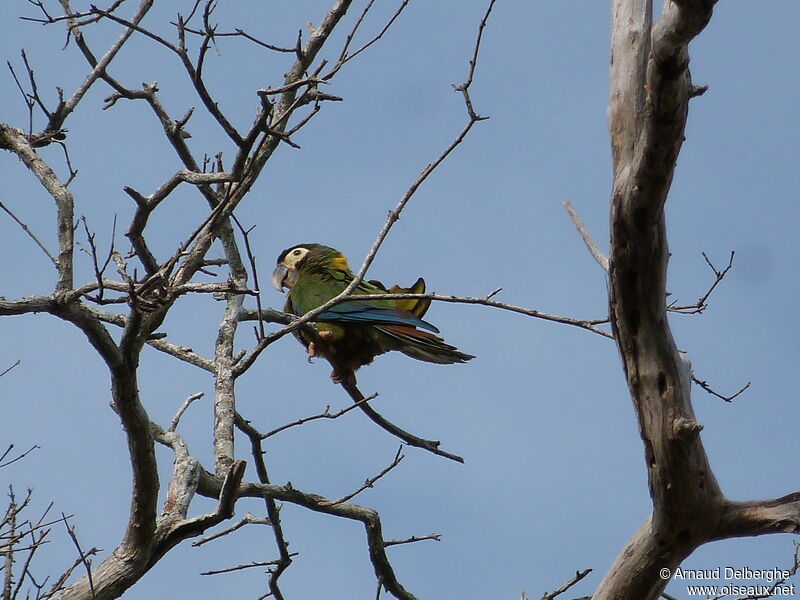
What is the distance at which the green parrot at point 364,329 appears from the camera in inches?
207

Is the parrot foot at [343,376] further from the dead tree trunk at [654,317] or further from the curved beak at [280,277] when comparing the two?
the dead tree trunk at [654,317]

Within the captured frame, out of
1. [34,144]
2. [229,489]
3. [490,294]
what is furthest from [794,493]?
[34,144]

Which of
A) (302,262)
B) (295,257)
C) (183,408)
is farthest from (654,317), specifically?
(295,257)

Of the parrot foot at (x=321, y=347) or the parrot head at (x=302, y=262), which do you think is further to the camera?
the parrot head at (x=302, y=262)

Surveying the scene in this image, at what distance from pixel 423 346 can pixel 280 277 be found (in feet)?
5.64

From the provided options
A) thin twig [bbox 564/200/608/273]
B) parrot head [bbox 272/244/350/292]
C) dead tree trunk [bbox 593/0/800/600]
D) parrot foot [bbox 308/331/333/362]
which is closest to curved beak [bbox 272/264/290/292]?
parrot head [bbox 272/244/350/292]

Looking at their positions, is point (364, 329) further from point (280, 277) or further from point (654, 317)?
point (654, 317)

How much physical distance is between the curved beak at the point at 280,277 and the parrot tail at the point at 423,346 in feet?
4.33

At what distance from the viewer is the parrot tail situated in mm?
5121

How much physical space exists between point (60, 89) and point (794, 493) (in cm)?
366

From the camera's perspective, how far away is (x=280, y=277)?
260 inches

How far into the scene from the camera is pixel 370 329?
5.58 m

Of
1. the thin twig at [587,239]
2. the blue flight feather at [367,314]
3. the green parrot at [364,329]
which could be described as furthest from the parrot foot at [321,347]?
the thin twig at [587,239]

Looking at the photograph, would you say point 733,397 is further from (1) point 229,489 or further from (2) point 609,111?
(1) point 229,489
